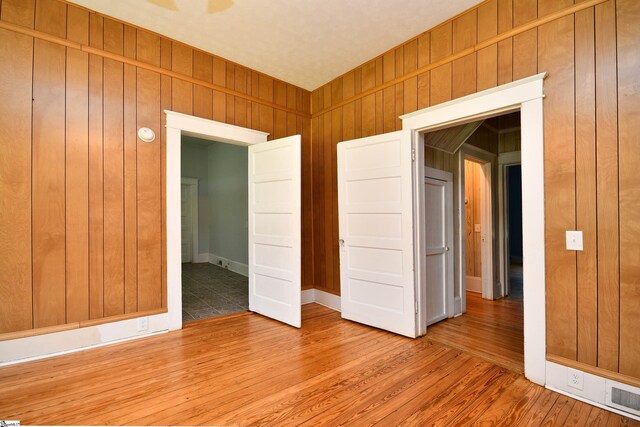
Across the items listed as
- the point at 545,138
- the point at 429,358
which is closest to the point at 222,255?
the point at 429,358

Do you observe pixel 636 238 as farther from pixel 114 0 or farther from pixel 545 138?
pixel 114 0

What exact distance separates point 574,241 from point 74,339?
13.2ft

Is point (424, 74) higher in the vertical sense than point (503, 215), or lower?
higher

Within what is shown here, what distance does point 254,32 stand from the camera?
2.90 meters

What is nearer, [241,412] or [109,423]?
[109,423]

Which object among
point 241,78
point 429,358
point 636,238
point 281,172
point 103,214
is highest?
point 241,78

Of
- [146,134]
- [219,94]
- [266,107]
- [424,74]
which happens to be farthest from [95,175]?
[424,74]

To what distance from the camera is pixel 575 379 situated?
194 cm

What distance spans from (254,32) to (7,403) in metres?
3.45

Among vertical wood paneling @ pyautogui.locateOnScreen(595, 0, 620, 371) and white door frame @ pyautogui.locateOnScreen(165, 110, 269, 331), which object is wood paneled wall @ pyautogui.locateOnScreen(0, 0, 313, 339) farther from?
vertical wood paneling @ pyautogui.locateOnScreen(595, 0, 620, 371)

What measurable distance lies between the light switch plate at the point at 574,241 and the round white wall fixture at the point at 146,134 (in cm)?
364

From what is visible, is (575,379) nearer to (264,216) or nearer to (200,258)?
(264,216)

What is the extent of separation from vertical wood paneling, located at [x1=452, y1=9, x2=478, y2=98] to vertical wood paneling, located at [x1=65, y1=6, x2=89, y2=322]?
3322mm

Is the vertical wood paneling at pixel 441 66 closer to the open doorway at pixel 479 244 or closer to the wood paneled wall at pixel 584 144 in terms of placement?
the wood paneled wall at pixel 584 144
